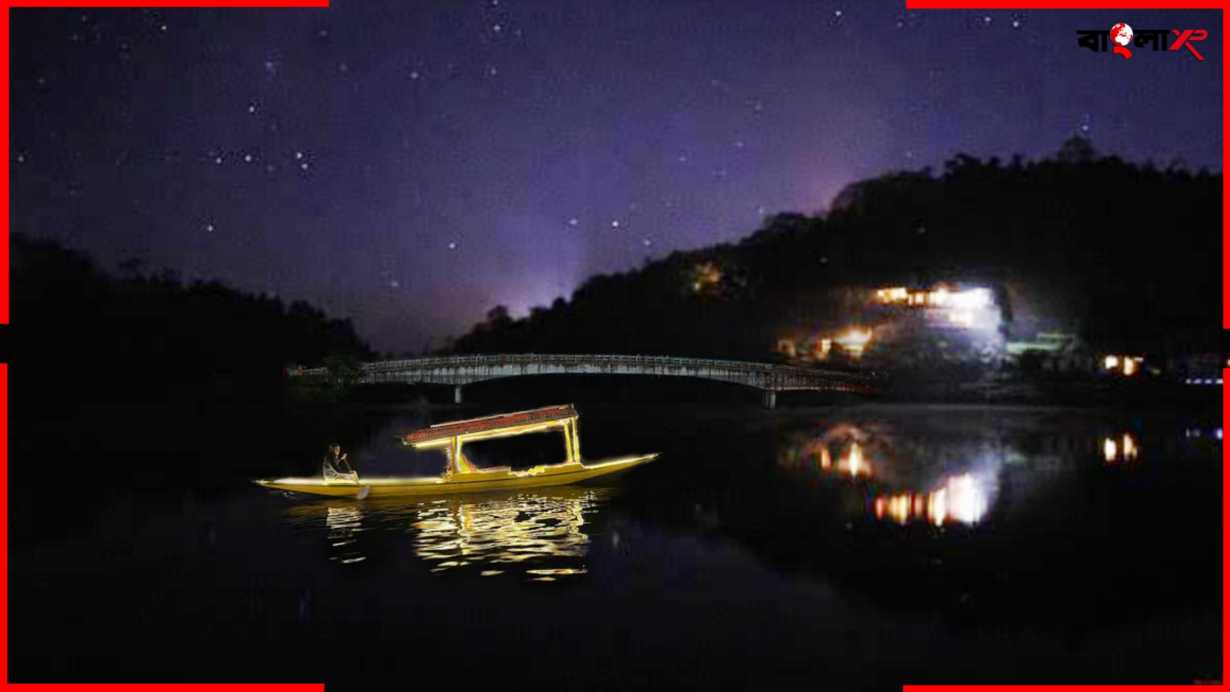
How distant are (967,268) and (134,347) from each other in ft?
281

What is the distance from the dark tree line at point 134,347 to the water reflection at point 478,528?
50795mm

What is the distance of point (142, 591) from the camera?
864 inches

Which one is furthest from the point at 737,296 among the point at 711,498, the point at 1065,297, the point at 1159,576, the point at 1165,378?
the point at 1159,576

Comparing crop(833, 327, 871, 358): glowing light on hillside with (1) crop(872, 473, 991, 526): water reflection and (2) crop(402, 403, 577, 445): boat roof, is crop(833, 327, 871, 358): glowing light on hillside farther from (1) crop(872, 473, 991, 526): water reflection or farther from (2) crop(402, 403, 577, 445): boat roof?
(2) crop(402, 403, 577, 445): boat roof

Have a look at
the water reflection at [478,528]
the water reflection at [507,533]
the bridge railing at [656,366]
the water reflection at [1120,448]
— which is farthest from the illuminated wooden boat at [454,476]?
the bridge railing at [656,366]

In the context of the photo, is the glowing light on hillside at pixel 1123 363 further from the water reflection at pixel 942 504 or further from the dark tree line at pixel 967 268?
the water reflection at pixel 942 504

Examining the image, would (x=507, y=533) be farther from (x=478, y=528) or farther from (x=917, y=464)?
(x=917, y=464)

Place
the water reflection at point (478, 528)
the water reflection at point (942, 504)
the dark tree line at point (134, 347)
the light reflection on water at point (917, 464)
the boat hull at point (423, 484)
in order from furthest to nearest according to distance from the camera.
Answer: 1. the dark tree line at point (134, 347)
2. the light reflection on water at point (917, 464)
3. the boat hull at point (423, 484)
4. the water reflection at point (942, 504)
5. the water reflection at point (478, 528)

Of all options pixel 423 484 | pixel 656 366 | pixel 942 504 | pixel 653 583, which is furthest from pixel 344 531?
pixel 656 366

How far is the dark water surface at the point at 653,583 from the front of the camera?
1733 cm

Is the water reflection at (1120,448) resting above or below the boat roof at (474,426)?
below

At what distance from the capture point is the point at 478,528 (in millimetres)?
27406

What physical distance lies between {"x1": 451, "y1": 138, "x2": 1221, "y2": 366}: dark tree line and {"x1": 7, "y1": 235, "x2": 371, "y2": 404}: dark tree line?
36316mm

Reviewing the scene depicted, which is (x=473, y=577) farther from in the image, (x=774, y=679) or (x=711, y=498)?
(x=711, y=498)
